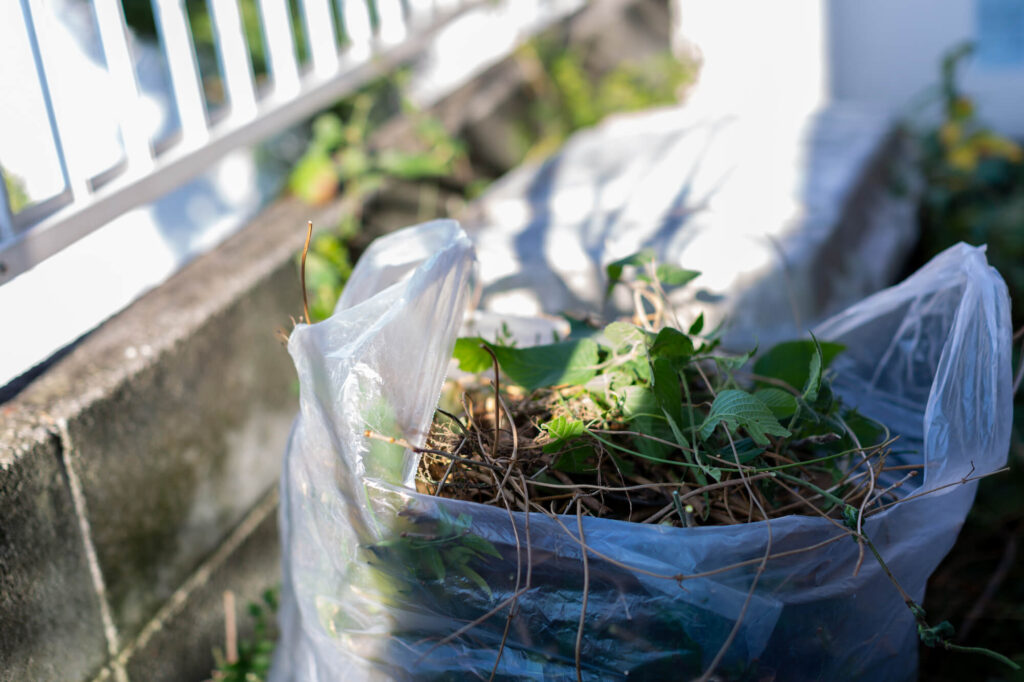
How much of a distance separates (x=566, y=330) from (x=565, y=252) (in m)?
0.49

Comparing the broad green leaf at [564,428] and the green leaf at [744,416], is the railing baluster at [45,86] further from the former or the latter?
the green leaf at [744,416]

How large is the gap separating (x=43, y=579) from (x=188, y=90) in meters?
1.05

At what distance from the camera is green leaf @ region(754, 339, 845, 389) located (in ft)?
3.62

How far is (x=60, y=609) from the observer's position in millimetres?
1241

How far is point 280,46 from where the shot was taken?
2.04 meters

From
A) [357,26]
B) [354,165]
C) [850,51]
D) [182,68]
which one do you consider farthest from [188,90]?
[850,51]

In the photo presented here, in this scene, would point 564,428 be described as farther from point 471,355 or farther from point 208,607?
point 208,607

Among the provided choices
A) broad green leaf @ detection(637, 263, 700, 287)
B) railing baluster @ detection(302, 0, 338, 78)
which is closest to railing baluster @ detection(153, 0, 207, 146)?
railing baluster @ detection(302, 0, 338, 78)

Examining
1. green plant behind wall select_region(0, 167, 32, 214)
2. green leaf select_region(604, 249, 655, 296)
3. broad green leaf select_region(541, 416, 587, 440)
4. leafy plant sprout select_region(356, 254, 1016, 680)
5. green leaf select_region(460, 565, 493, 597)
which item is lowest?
green leaf select_region(460, 565, 493, 597)

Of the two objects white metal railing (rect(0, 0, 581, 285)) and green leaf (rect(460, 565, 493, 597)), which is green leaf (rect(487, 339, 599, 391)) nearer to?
green leaf (rect(460, 565, 493, 597))

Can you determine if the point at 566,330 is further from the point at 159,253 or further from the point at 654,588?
the point at 159,253

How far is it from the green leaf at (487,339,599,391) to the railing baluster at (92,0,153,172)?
1.01 metres

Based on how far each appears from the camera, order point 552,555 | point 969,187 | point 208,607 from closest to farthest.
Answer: point 552,555 < point 208,607 < point 969,187

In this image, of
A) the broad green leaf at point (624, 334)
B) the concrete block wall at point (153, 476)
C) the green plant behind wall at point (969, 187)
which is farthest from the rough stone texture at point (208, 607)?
the green plant behind wall at point (969, 187)
